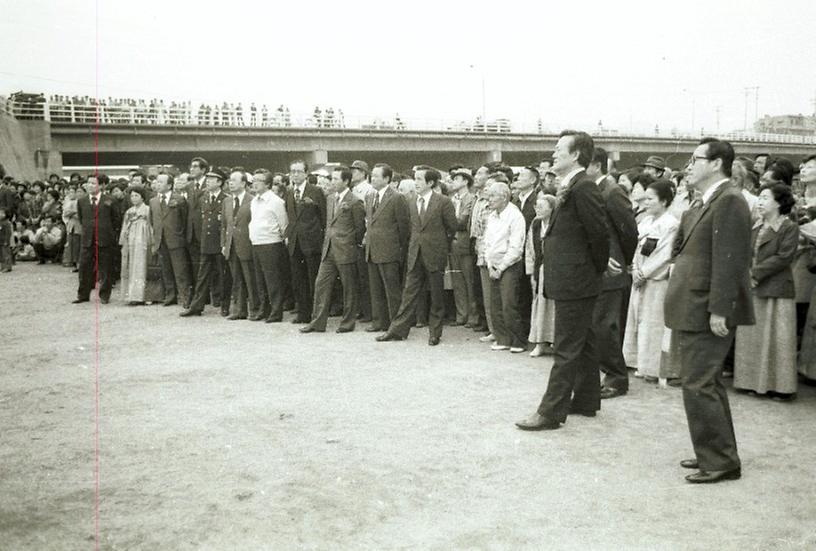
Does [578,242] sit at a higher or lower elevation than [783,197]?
lower

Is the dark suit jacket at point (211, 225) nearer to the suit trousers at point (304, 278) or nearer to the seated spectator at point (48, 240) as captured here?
Answer: the suit trousers at point (304, 278)

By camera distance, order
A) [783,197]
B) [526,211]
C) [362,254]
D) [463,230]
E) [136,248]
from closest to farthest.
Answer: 1. [783,197]
2. [526,211]
3. [463,230]
4. [362,254]
5. [136,248]

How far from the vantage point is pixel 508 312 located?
9555 millimetres

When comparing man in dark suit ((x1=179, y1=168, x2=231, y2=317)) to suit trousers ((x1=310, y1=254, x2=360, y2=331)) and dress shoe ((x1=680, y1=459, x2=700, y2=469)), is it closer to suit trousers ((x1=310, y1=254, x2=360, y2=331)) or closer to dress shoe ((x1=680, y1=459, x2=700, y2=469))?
suit trousers ((x1=310, y1=254, x2=360, y2=331))

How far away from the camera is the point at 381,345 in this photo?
390 inches

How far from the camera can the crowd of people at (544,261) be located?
5.24 m

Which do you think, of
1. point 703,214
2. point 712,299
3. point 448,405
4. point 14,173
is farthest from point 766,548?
point 14,173

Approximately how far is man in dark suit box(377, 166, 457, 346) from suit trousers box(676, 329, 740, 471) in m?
A: 5.09

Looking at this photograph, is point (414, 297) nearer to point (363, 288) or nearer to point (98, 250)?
point (363, 288)

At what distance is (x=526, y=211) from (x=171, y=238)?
20.3 feet

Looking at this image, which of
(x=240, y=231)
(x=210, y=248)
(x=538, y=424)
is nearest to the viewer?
(x=538, y=424)

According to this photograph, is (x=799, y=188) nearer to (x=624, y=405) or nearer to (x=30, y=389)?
(x=624, y=405)

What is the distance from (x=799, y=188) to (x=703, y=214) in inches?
308

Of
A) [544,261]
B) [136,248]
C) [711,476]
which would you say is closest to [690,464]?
[711,476]
